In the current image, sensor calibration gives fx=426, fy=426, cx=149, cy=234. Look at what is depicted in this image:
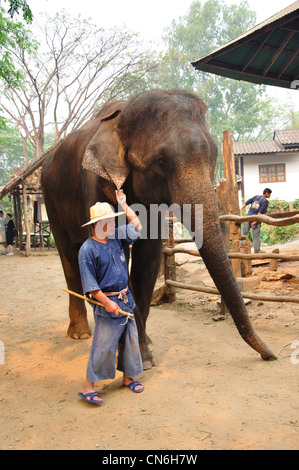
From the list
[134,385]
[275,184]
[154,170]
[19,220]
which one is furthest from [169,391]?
[275,184]

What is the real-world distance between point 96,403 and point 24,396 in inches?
26.2

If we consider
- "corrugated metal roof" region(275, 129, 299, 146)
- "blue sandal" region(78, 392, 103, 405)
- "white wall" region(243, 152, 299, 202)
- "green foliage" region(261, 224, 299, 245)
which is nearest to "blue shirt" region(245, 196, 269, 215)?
"green foliage" region(261, 224, 299, 245)

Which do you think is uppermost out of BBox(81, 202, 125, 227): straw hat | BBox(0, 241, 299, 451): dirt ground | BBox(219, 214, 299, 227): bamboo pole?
BBox(81, 202, 125, 227): straw hat

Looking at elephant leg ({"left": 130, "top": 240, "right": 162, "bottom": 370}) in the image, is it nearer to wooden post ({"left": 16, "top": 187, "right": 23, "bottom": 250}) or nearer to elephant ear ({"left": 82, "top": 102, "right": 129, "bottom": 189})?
elephant ear ({"left": 82, "top": 102, "right": 129, "bottom": 189})

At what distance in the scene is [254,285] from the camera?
667 cm

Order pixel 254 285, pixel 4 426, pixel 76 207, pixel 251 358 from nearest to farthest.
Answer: pixel 4 426
pixel 251 358
pixel 76 207
pixel 254 285

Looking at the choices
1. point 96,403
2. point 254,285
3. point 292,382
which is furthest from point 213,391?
point 254,285

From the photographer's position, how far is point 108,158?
3.35 m

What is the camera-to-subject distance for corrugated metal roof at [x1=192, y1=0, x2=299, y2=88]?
564 cm

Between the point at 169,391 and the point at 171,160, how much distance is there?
1.69 meters

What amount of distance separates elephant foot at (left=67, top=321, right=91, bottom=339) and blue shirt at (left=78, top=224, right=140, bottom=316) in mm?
1718

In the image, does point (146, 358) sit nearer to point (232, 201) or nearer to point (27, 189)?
point (232, 201)
